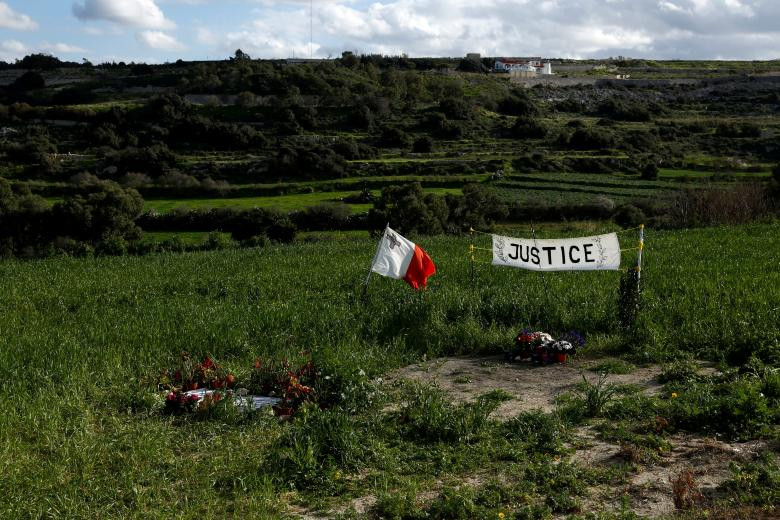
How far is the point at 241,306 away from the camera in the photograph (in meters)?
13.7

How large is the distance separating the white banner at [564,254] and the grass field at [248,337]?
2.67 ft

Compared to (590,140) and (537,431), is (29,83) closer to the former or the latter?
(590,140)

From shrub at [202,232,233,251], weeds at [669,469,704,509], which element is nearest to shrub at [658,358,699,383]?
weeds at [669,469,704,509]

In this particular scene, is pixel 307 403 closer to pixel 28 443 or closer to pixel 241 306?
pixel 28 443

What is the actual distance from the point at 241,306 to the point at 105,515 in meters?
7.82

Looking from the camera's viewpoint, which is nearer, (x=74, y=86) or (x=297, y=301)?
(x=297, y=301)

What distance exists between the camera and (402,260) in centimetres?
1262

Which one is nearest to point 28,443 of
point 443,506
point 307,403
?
point 307,403

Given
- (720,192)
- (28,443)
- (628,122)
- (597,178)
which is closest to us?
(28,443)

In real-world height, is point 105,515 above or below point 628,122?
below

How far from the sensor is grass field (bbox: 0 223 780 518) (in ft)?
21.5

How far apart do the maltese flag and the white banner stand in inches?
52.1

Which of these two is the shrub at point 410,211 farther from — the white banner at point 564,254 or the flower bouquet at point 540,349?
the flower bouquet at point 540,349

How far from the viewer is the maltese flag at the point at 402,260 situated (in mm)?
12469
